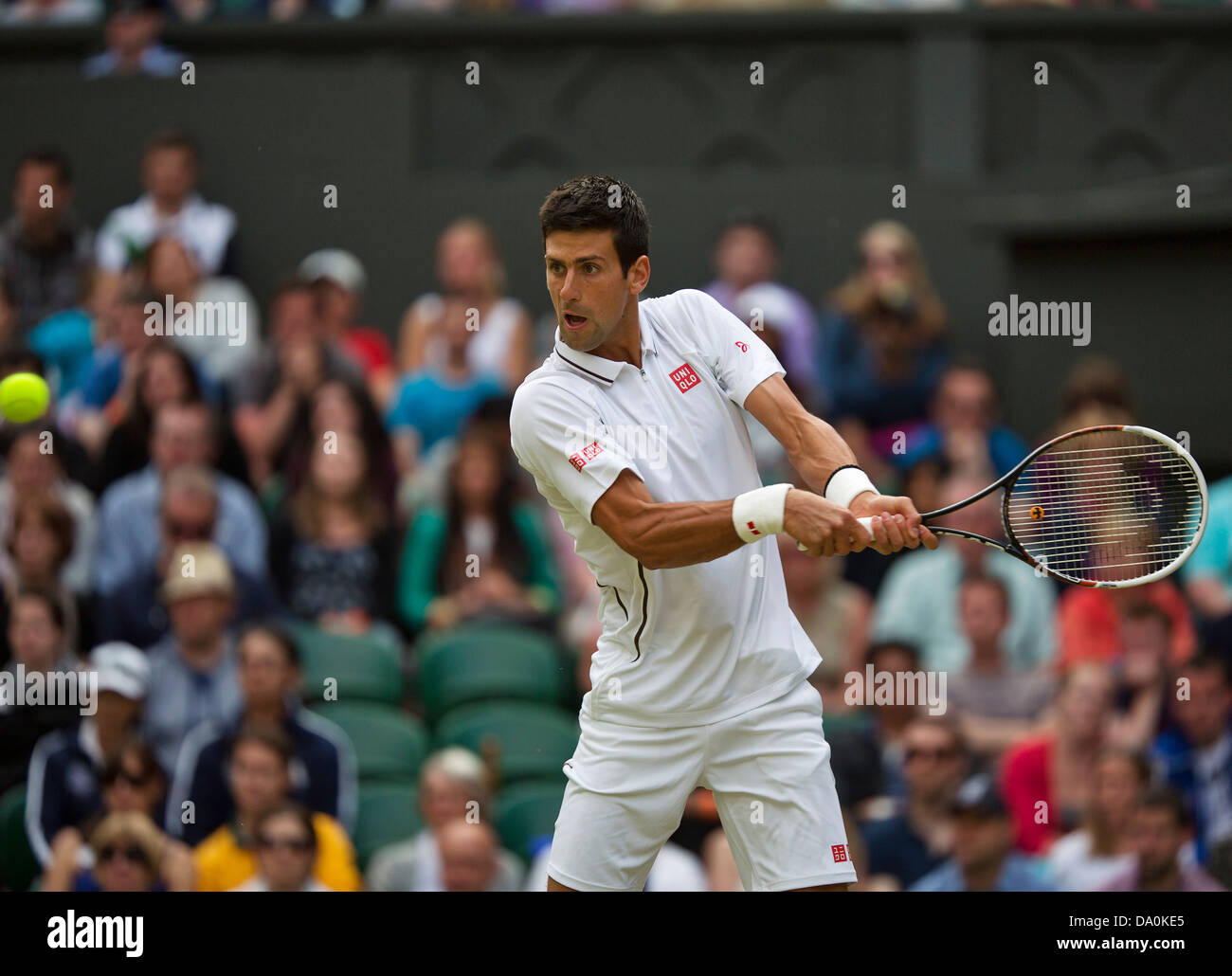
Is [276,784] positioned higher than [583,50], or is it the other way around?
[583,50]

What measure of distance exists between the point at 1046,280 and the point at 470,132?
8.29 feet

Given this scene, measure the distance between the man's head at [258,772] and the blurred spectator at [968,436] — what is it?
252 centimetres

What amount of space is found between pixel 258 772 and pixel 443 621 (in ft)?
2.99

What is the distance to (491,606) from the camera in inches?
271

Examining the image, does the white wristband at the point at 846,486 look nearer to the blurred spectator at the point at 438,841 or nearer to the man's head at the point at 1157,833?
the blurred spectator at the point at 438,841

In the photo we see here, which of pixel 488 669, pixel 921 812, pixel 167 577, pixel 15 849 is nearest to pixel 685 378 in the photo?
pixel 921 812

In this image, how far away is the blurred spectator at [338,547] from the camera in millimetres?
6988

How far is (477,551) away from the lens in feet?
22.8

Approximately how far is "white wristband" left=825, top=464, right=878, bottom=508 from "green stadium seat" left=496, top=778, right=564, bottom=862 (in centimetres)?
259

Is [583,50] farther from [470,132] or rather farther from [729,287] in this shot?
[729,287]

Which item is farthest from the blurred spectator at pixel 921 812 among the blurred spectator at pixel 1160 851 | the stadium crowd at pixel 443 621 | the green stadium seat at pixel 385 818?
the green stadium seat at pixel 385 818

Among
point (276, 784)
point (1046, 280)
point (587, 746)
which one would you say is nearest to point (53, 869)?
point (276, 784)

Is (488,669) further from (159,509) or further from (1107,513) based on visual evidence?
(1107,513)
